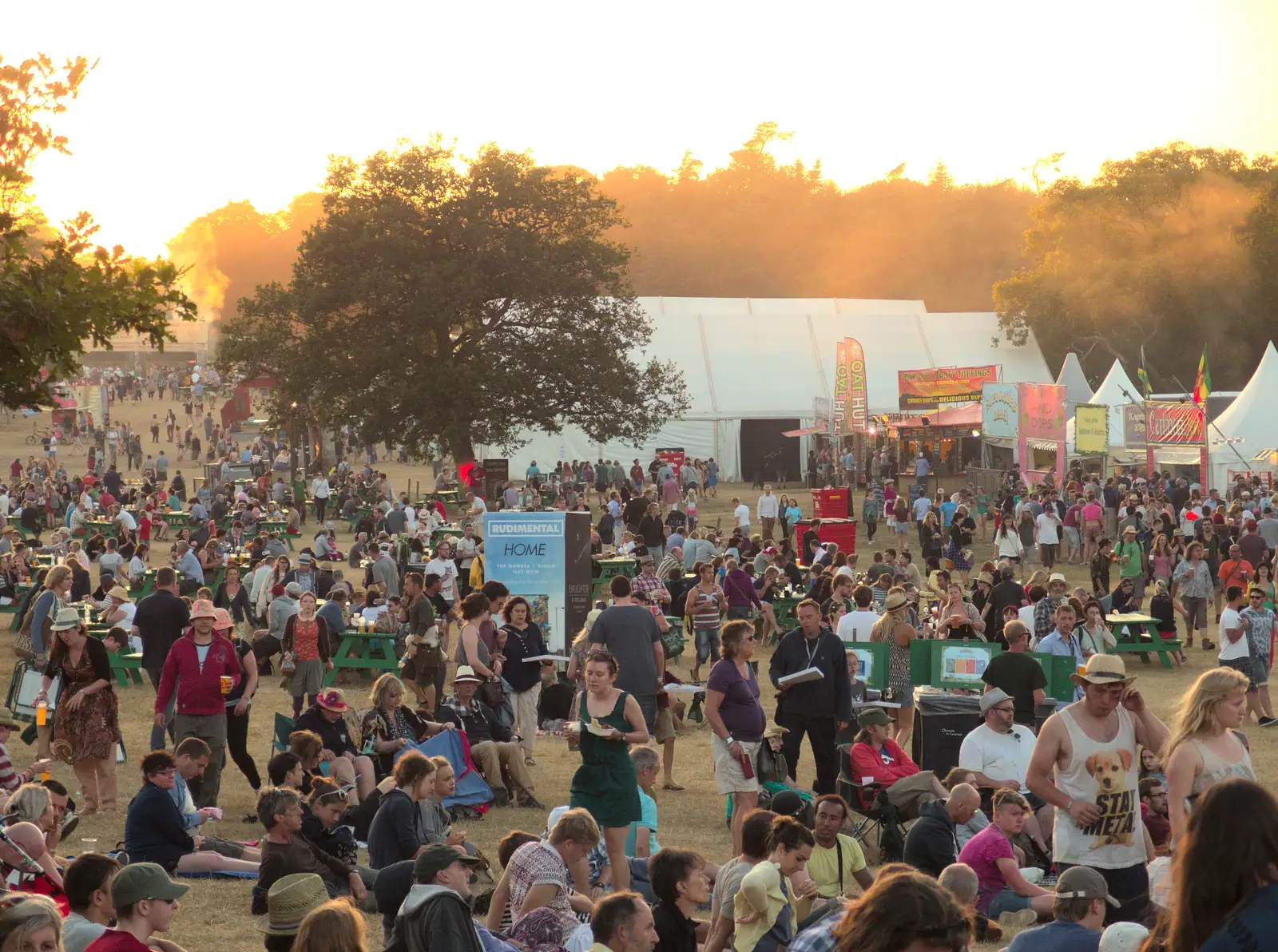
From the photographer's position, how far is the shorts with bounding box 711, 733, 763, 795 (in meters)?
8.46

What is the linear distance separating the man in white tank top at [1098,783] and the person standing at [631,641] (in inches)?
176

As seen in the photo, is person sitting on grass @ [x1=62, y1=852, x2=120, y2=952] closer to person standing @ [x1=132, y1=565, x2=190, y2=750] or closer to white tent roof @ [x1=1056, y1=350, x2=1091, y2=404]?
→ person standing @ [x1=132, y1=565, x2=190, y2=750]

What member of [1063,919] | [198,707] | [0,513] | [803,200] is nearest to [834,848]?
[1063,919]

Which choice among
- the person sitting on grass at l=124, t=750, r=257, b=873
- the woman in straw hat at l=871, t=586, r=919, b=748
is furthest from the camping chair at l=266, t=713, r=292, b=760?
the woman in straw hat at l=871, t=586, r=919, b=748

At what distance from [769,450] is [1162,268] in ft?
82.2

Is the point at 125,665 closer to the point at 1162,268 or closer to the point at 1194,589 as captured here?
the point at 1194,589

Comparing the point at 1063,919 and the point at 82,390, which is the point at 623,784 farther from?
the point at 82,390

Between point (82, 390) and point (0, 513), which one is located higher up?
point (82, 390)

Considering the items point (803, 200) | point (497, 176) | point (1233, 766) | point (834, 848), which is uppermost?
point (803, 200)

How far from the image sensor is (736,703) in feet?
27.8

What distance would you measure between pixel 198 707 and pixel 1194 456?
25063 millimetres

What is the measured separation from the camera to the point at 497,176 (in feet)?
131

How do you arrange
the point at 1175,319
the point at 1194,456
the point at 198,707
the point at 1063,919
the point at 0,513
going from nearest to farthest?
the point at 1063,919 → the point at 198,707 → the point at 1194,456 → the point at 0,513 → the point at 1175,319

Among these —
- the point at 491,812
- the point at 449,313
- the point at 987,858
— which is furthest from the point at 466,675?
the point at 449,313
